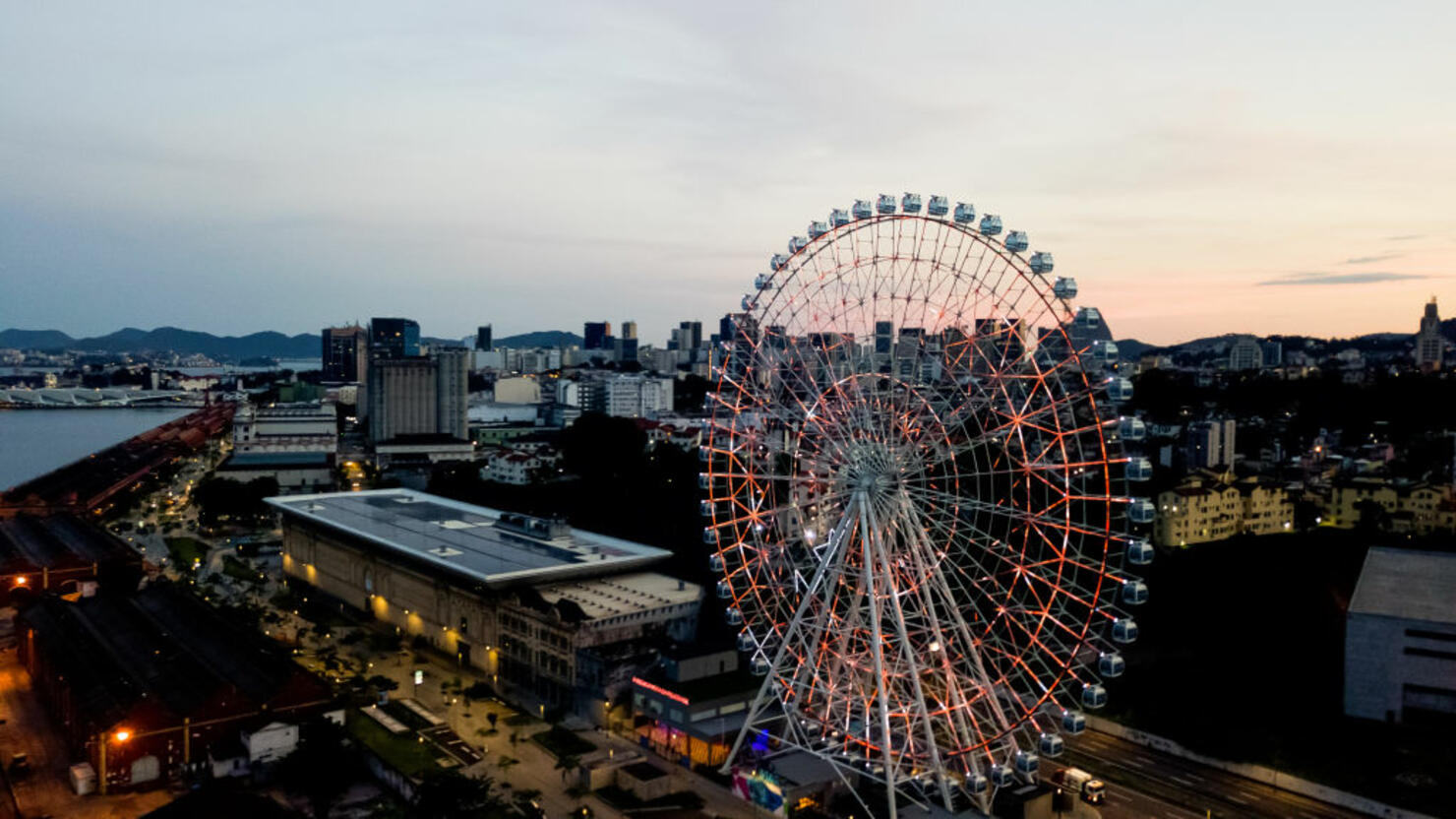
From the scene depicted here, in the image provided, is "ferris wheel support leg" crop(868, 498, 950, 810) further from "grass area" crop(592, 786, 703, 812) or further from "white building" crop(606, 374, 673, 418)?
"white building" crop(606, 374, 673, 418)

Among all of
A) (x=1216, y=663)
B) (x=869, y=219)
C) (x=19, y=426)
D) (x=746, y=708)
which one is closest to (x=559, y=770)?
(x=746, y=708)

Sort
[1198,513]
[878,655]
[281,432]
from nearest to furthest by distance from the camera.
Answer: [878,655] < [1198,513] < [281,432]

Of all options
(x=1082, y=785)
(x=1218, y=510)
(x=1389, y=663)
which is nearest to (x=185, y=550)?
(x=1082, y=785)

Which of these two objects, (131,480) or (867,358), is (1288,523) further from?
(131,480)

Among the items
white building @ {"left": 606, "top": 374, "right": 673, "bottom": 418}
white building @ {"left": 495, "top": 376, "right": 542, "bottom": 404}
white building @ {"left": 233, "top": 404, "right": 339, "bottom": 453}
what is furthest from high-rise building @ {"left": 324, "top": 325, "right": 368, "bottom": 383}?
white building @ {"left": 233, "top": 404, "right": 339, "bottom": 453}

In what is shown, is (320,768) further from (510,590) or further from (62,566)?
(62,566)

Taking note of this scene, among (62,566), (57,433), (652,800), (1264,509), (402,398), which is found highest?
(402,398)

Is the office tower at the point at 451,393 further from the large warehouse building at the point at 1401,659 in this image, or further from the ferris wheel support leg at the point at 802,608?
the large warehouse building at the point at 1401,659
